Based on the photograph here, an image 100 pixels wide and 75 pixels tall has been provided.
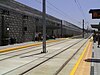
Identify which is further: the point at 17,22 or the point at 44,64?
the point at 17,22

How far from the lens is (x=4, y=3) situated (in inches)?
1478

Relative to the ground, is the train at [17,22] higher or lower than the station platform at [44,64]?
higher

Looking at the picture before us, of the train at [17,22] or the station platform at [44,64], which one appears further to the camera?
the train at [17,22]

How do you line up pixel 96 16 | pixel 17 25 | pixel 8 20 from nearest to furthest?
1. pixel 96 16
2. pixel 8 20
3. pixel 17 25

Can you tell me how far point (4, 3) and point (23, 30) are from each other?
1180 cm

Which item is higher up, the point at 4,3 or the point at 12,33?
the point at 4,3

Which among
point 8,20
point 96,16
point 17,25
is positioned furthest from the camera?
point 17,25

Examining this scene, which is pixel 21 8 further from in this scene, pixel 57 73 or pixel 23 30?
pixel 57 73

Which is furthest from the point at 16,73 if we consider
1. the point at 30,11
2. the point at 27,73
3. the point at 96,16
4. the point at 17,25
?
the point at 30,11

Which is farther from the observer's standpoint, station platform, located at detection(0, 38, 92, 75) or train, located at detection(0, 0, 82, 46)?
train, located at detection(0, 0, 82, 46)

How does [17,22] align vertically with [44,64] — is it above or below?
above

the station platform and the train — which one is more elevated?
the train

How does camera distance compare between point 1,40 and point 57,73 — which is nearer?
point 57,73

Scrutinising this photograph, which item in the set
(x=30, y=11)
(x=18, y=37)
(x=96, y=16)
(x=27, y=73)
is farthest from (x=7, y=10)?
(x=27, y=73)
